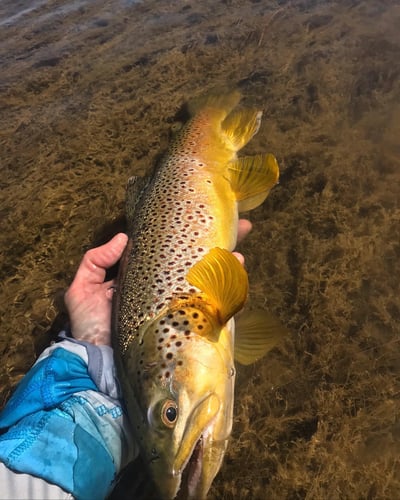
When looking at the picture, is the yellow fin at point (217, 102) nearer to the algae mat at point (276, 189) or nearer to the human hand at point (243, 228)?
the algae mat at point (276, 189)

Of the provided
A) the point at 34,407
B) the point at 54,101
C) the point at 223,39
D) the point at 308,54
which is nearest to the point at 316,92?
the point at 308,54

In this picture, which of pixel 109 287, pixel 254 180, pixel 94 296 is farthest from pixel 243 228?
pixel 94 296

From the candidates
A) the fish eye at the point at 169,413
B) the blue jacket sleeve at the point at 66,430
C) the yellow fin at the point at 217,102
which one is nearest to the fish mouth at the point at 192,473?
the fish eye at the point at 169,413

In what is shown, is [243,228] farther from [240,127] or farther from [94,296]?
[94,296]

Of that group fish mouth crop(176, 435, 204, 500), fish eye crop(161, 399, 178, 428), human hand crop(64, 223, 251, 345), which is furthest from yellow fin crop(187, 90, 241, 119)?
fish mouth crop(176, 435, 204, 500)

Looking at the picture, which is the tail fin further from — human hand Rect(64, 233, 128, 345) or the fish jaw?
the fish jaw

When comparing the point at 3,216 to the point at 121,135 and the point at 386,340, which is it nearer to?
the point at 121,135
